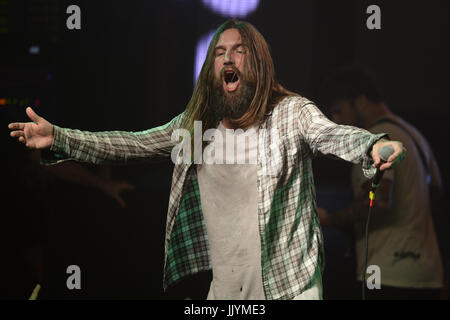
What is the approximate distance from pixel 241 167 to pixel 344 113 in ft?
3.77

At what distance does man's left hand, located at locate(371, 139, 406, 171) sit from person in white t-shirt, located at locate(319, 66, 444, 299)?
1.21 m

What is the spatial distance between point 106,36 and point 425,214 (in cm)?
224

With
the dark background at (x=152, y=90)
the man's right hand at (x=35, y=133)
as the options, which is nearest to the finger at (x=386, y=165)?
the man's right hand at (x=35, y=133)

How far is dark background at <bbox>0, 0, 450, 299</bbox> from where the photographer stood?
11.0 ft

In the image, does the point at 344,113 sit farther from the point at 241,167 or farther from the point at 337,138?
the point at 337,138

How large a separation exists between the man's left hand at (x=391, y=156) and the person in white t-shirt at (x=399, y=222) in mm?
1206

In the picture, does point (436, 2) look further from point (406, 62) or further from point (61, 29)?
point (61, 29)

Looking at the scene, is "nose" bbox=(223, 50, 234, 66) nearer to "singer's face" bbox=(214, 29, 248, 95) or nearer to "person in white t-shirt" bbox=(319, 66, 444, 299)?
"singer's face" bbox=(214, 29, 248, 95)

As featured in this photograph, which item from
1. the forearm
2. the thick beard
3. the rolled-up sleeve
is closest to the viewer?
the rolled-up sleeve

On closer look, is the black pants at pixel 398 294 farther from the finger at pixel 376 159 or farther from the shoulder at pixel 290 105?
the finger at pixel 376 159

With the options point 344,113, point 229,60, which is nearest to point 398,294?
point 344,113

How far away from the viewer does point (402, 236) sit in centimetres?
308

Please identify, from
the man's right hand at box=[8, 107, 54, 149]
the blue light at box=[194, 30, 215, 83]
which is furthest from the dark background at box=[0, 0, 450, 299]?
the man's right hand at box=[8, 107, 54, 149]

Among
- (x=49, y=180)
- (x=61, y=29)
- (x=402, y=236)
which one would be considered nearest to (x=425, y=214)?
(x=402, y=236)
